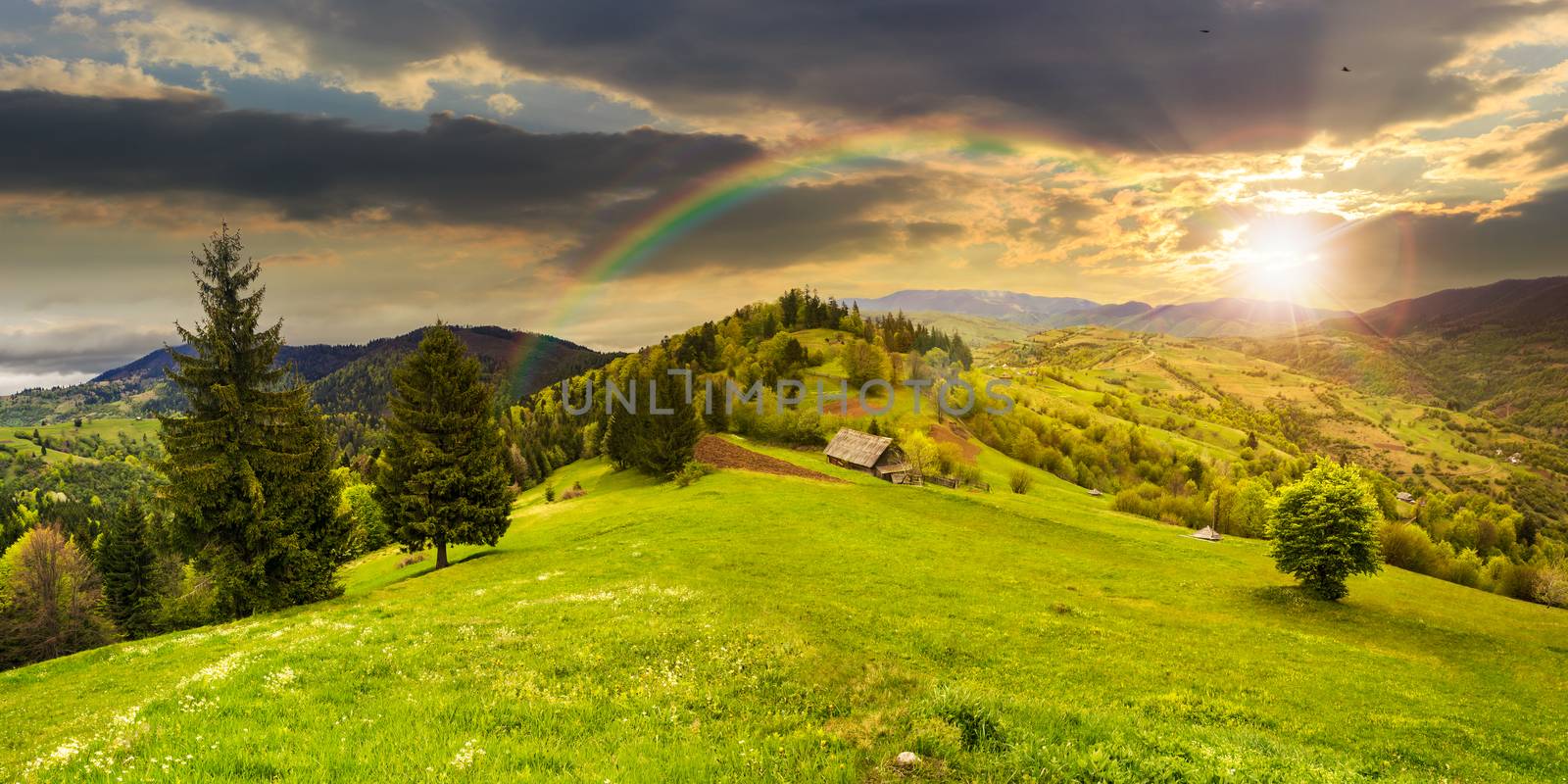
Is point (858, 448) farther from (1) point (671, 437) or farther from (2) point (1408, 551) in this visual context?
(2) point (1408, 551)

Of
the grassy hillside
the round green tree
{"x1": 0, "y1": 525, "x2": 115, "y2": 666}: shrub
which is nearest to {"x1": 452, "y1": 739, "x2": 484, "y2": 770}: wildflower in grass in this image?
the grassy hillside

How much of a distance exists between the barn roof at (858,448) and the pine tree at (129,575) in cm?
8678

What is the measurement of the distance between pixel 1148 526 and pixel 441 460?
68.4 metres

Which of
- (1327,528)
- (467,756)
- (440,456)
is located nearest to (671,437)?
(440,456)

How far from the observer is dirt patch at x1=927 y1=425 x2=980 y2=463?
4436 inches

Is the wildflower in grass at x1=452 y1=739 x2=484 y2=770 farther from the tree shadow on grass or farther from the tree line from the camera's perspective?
the tree shadow on grass

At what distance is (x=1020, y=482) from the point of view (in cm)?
10025

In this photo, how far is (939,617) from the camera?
23312 millimetres

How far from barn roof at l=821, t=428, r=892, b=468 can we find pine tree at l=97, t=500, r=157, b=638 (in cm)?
8678

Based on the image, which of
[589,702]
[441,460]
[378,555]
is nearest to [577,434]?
[378,555]

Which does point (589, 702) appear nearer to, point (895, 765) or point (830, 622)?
point (895, 765)

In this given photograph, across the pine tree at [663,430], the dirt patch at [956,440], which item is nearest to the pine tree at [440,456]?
the pine tree at [663,430]

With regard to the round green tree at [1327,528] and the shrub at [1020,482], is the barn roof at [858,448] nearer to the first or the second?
the shrub at [1020,482]

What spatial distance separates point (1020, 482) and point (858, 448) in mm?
32291
